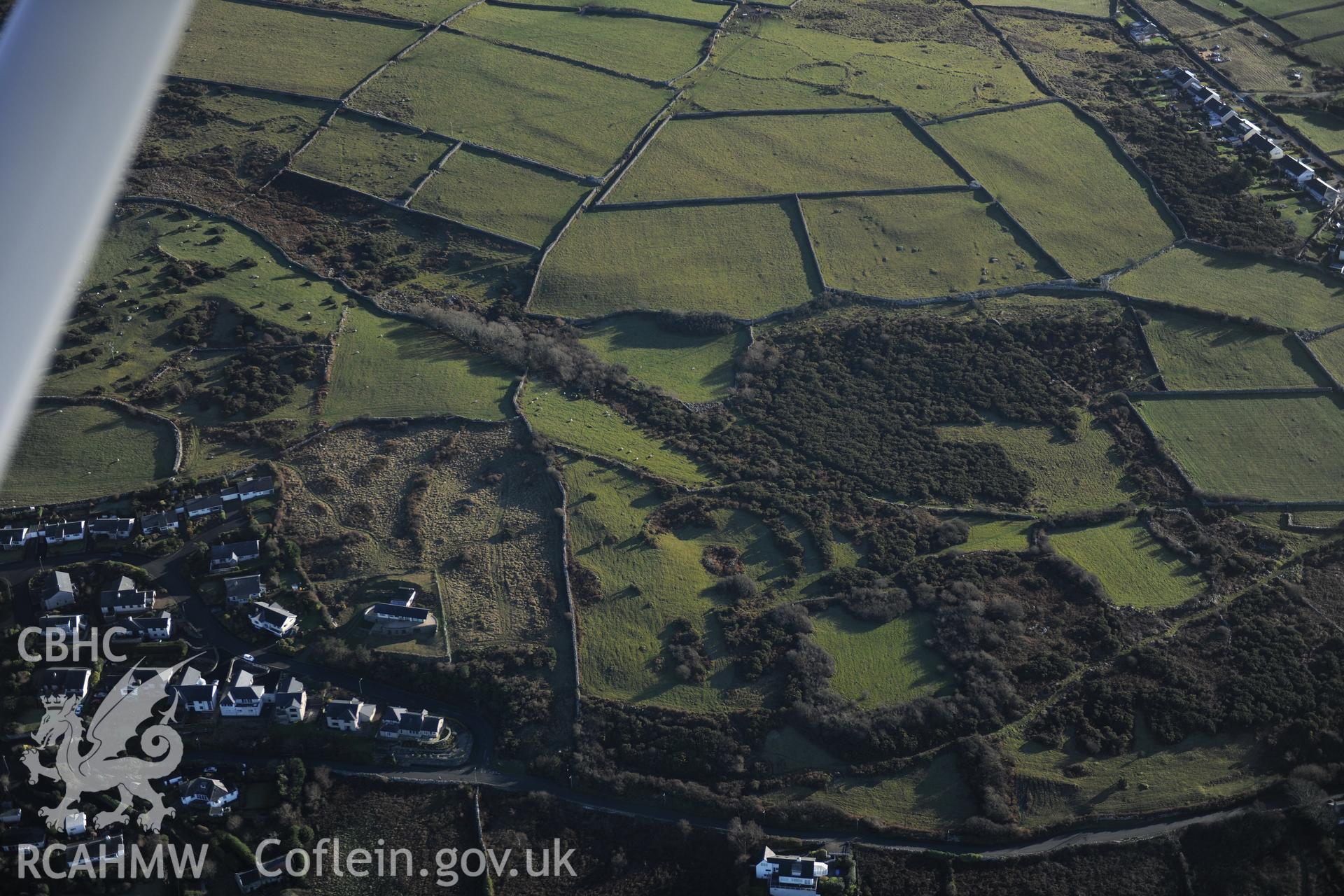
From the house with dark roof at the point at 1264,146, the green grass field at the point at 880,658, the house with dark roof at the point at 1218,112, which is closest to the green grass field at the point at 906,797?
the green grass field at the point at 880,658

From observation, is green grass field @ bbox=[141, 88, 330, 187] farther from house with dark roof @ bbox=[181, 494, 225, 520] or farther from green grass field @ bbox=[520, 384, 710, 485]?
house with dark roof @ bbox=[181, 494, 225, 520]

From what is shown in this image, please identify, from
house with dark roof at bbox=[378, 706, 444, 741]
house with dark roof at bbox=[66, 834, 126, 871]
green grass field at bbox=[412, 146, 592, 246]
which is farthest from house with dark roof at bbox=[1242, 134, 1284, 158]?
house with dark roof at bbox=[66, 834, 126, 871]

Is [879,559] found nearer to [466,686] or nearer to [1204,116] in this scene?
[466,686]

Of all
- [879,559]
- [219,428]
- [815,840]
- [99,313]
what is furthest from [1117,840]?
[99,313]

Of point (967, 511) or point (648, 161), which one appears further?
point (648, 161)

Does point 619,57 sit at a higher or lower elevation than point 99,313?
higher

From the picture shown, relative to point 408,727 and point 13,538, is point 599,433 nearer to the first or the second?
point 408,727

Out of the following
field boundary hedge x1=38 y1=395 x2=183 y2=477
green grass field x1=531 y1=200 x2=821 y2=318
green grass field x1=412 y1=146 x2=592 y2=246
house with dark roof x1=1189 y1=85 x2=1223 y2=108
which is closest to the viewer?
field boundary hedge x1=38 y1=395 x2=183 y2=477
